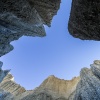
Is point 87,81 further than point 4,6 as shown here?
Yes

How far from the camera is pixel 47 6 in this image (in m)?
9.45

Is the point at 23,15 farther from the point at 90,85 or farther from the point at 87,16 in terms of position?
the point at 90,85

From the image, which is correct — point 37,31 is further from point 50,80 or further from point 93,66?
point 50,80

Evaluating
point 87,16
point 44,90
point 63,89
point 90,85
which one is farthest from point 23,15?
point 63,89

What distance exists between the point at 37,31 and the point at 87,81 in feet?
46.8

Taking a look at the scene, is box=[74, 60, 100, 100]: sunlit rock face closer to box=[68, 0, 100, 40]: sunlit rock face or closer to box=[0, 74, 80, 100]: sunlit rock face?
box=[0, 74, 80, 100]: sunlit rock face

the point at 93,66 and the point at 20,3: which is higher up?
the point at 93,66

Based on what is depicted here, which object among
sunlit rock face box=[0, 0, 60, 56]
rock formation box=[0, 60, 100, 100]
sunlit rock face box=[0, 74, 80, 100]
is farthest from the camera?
sunlit rock face box=[0, 74, 80, 100]

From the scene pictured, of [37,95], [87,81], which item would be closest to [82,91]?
[87,81]

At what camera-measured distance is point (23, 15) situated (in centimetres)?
946

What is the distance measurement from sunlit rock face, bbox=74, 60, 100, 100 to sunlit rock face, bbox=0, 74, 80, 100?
5.55 meters

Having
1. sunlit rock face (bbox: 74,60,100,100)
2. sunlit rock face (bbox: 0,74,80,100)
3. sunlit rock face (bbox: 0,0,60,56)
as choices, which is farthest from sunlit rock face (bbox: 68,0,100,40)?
sunlit rock face (bbox: 0,74,80,100)

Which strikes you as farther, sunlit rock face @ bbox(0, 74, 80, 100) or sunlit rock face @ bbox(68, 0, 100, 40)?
sunlit rock face @ bbox(0, 74, 80, 100)

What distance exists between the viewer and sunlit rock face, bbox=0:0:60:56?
882 cm
